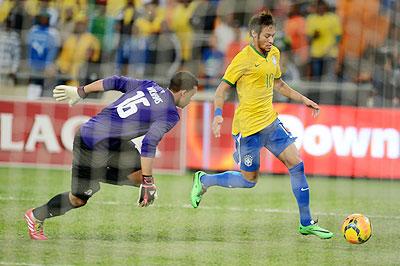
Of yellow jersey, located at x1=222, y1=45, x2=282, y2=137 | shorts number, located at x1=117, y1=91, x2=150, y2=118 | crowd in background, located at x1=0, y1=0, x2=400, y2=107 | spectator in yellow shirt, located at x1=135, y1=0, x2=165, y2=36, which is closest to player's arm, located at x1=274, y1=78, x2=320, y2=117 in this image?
yellow jersey, located at x1=222, y1=45, x2=282, y2=137

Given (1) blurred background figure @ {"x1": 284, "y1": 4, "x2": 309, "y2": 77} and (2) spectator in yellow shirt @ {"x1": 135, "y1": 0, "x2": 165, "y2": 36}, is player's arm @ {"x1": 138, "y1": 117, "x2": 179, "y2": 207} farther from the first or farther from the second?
(1) blurred background figure @ {"x1": 284, "y1": 4, "x2": 309, "y2": 77}

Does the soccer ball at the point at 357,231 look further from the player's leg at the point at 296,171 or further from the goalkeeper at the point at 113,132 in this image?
the goalkeeper at the point at 113,132

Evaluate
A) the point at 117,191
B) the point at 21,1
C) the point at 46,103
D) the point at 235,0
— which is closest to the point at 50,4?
the point at 21,1

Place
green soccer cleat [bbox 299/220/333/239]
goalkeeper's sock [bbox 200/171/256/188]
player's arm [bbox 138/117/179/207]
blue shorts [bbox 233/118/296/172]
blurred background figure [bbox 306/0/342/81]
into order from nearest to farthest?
player's arm [bbox 138/117/179/207]
green soccer cleat [bbox 299/220/333/239]
blue shorts [bbox 233/118/296/172]
goalkeeper's sock [bbox 200/171/256/188]
blurred background figure [bbox 306/0/342/81]

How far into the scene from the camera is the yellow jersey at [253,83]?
372 inches

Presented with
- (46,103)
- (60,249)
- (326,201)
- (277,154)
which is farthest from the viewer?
(46,103)

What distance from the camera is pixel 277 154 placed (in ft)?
30.9

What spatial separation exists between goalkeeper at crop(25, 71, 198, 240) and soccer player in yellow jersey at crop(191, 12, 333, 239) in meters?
0.61

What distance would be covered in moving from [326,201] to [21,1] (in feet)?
20.0

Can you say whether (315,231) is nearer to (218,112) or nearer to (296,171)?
(296,171)

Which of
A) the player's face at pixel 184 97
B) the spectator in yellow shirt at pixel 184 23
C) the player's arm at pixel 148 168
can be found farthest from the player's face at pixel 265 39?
the spectator in yellow shirt at pixel 184 23

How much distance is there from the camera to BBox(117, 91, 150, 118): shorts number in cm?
881

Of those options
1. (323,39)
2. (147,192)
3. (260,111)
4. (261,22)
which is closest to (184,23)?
(323,39)

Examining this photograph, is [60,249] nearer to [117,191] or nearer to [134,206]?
[134,206]
